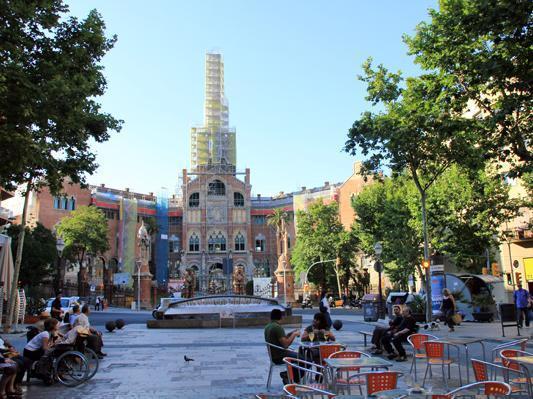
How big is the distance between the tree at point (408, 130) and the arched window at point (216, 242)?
58735 millimetres

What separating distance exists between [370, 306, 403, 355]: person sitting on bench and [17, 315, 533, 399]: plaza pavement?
870mm

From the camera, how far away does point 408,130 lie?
19.7 metres

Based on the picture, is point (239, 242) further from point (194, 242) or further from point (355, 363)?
point (355, 363)

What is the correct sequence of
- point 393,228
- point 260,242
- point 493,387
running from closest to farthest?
point 493,387 < point 393,228 < point 260,242

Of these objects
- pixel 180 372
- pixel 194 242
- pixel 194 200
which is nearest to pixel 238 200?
pixel 194 200

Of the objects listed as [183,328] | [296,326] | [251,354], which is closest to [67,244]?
[183,328]

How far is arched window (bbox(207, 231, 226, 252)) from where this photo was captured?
3147 inches

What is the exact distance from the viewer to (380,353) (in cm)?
1259

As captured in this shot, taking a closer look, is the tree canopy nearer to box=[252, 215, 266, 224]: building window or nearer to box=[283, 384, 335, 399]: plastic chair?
box=[283, 384, 335, 399]: plastic chair

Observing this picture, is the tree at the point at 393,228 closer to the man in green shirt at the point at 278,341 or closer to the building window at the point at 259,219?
the man in green shirt at the point at 278,341

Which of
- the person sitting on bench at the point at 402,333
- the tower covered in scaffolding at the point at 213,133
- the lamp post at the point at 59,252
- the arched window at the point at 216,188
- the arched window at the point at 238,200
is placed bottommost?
the person sitting on bench at the point at 402,333

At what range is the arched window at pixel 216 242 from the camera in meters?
79.9

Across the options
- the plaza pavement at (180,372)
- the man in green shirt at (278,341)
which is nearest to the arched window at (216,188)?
the plaza pavement at (180,372)

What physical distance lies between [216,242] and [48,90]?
231 feet
